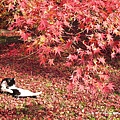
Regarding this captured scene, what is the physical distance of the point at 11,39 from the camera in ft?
43.1

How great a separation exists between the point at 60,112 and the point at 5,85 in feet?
5.32

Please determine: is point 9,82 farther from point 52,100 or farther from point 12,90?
point 52,100

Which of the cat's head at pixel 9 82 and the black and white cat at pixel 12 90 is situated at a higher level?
the cat's head at pixel 9 82

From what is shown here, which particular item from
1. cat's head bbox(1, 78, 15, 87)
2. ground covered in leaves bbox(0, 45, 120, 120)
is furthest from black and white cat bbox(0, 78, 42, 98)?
ground covered in leaves bbox(0, 45, 120, 120)

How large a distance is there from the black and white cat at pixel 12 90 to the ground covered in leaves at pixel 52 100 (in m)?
0.12

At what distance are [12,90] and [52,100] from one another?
103 centimetres

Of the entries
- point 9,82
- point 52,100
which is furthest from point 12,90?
point 52,100

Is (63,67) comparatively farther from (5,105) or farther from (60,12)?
(60,12)

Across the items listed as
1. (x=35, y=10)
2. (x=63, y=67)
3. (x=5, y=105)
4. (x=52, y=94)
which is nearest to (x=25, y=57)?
(x=63, y=67)

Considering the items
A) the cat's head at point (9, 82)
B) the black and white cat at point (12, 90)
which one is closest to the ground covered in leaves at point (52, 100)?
the black and white cat at point (12, 90)

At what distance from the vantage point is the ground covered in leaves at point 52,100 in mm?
6453

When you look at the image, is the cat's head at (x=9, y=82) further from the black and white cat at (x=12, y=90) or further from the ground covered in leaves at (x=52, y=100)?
the ground covered in leaves at (x=52, y=100)

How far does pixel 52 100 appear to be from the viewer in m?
7.15

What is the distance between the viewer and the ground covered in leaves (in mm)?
6453
